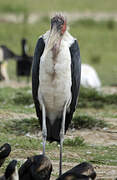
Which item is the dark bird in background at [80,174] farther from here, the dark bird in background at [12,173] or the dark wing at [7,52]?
the dark wing at [7,52]

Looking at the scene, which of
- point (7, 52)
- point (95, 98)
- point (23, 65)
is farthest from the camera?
point (23, 65)

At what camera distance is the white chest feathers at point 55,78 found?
528 cm

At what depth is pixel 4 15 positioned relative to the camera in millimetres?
21828

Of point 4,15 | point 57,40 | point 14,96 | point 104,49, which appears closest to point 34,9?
point 4,15

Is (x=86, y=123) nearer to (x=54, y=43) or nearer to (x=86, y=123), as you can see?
(x=86, y=123)

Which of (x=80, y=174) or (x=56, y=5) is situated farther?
(x=56, y=5)

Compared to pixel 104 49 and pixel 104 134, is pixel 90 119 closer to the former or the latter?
pixel 104 134

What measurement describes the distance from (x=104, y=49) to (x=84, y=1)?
8.80 meters

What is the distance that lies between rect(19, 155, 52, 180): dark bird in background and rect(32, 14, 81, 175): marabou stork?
29.1 inches

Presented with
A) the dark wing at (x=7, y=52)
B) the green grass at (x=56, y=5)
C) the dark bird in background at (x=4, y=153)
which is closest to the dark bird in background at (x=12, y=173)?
the dark bird in background at (x=4, y=153)

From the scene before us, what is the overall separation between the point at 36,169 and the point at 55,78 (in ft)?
3.25

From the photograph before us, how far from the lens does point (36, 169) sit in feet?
15.4

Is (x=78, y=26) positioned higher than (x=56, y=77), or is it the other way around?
(x=56, y=77)

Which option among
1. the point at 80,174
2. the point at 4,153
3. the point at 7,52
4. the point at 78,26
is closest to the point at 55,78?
the point at 4,153
